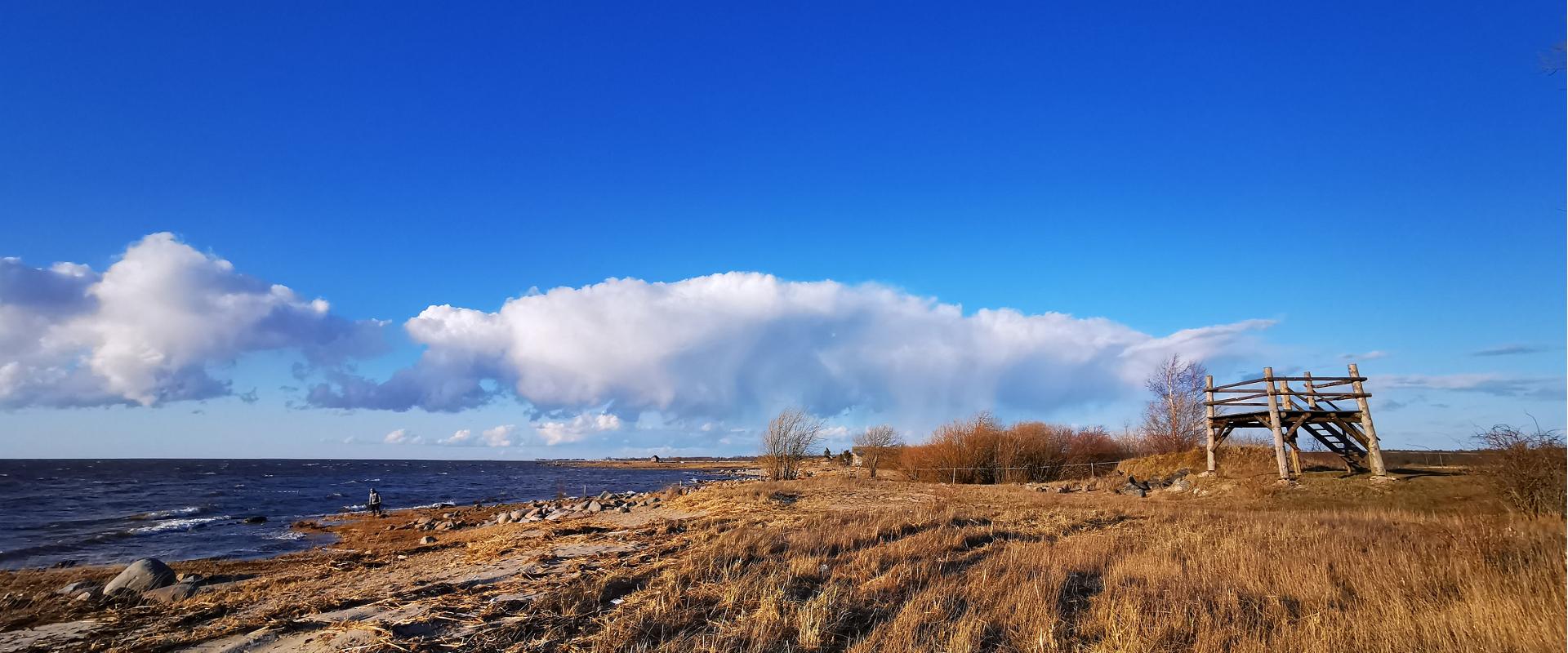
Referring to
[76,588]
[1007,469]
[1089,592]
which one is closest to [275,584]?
[76,588]

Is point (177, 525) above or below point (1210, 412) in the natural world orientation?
below

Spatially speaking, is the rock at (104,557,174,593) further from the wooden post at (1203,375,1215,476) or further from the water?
the wooden post at (1203,375,1215,476)

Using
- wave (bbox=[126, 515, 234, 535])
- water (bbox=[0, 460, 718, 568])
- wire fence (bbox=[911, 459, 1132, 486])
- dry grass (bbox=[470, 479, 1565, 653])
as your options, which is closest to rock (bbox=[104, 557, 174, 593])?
water (bbox=[0, 460, 718, 568])

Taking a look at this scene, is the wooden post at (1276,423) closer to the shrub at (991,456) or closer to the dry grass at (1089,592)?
the dry grass at (1089,592)

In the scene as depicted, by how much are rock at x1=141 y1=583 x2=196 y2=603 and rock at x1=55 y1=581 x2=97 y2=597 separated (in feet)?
8.61

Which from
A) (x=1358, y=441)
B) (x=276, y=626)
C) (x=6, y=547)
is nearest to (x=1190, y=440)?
(x=1358, y=441)

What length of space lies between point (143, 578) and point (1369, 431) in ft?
97.3

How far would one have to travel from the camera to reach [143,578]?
497 inches

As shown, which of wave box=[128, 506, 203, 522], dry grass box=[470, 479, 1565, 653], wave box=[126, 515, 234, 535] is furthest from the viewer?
wave box=[128, 506, 203, 522]

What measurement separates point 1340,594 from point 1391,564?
1973mm

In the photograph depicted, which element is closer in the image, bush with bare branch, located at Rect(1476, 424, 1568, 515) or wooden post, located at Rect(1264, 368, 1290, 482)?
bush with bare branch, located at Rect(1476, 424, 1568, 515)

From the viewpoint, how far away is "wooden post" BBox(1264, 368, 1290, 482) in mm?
21109

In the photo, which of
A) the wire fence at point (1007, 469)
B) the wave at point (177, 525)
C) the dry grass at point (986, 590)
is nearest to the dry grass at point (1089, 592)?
the dry grass at point (986, 590)

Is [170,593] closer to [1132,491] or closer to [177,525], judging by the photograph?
[177,525]
